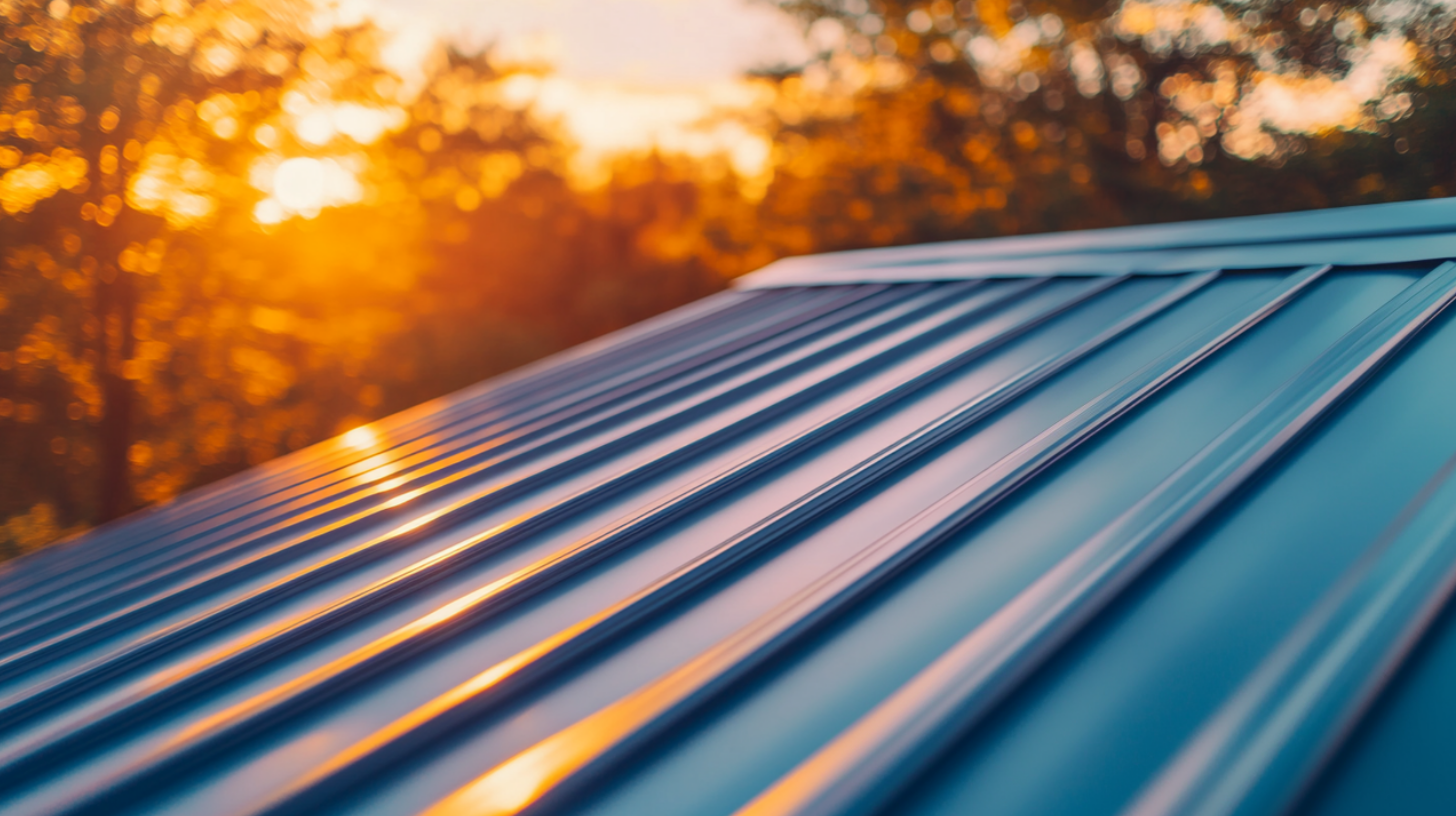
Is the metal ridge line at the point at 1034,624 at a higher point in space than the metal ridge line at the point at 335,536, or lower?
lower

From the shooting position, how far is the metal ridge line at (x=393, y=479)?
4.13 meters

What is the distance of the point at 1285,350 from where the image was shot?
2.88 metres

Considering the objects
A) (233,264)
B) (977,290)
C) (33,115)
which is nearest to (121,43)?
(33,115)

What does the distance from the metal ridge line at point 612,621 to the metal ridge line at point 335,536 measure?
0.98 m

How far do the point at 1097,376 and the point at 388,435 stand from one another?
17.6 ft

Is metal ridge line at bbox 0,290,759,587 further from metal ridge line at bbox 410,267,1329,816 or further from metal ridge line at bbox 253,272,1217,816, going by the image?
metal ridge line at bbox 410,267,1329,816

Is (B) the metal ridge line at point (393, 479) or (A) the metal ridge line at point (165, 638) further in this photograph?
Answer: (B) the metal ridge line at point (393, 479)

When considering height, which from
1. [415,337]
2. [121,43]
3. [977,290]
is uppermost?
[121,43]

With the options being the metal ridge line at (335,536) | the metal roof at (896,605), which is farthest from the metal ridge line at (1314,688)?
the metal ridge line at (335,536)

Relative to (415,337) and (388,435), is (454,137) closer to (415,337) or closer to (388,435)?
(415,337)

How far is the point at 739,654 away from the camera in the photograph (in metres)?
1.85

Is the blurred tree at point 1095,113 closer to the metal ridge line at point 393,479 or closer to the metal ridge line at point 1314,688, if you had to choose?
the metal ridge line at point 393,479

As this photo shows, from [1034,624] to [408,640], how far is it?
171 cm

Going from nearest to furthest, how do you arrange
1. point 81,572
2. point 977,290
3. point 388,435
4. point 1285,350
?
point 1285,350 → point 81,572 → point 977,290 → point 388,435
